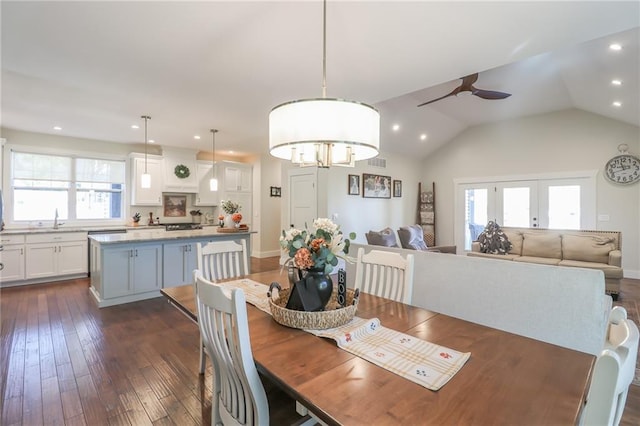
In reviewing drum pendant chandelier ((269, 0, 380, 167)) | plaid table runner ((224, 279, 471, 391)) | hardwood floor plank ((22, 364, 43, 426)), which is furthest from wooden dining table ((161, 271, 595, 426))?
hardwood floor plank ((22, 364, 43, 426))

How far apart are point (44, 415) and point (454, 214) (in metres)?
7.85

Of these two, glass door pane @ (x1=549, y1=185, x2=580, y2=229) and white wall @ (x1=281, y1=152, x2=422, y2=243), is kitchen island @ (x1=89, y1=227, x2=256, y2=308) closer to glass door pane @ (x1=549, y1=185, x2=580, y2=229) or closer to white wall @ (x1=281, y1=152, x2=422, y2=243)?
white wall @ (x1=281, y1=152, x2=422, y2=243)

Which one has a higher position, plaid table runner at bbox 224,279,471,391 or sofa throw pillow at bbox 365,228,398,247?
sofa throw pillow at bbox 365,228,398,247

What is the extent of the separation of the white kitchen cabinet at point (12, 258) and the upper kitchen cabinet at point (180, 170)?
97.6 inches

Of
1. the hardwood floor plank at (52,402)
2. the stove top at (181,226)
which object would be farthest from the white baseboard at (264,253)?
the hardwood floor plank at (52,402)

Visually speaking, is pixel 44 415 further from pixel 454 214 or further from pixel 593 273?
pixel 454 214

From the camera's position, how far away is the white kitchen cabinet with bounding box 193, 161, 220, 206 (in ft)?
23.0

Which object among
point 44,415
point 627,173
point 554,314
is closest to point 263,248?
point 44,415

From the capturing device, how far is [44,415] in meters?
1.88

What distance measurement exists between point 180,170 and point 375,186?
4.38 m

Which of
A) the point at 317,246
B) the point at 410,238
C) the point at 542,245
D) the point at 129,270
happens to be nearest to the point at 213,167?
the point at 129,270

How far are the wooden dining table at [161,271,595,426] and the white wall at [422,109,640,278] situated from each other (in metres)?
6.25

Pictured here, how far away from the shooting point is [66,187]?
5711 millimetres

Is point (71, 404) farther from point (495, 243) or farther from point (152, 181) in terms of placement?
point (495, 243)
